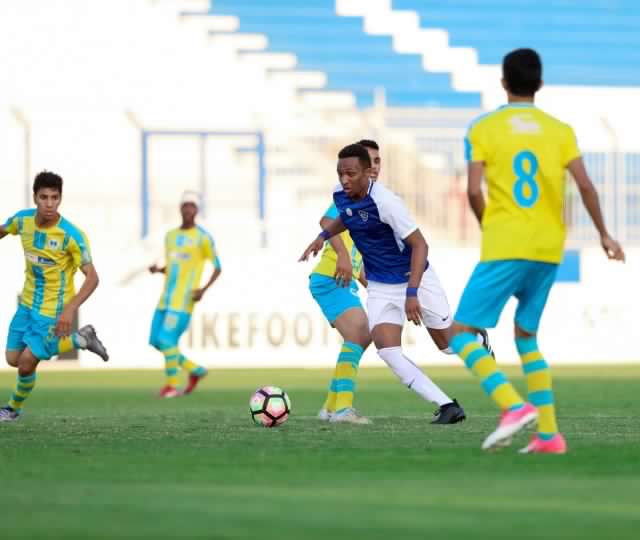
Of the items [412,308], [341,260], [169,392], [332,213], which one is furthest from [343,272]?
[169,392]

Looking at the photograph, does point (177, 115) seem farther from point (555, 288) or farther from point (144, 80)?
point (555, 288)

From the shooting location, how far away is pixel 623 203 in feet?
72.9

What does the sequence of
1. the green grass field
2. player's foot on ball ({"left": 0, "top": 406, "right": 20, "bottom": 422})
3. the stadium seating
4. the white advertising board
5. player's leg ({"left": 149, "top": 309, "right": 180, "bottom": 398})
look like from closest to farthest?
the green grass field < player's foot on ball ({"left": 0, "top": 406, "right": 20, "bottom": 422}) < player's leg ({"left": 149, "top": 309, "right": 180, "bottom": 398}) < the white advertising board < the stadium seating

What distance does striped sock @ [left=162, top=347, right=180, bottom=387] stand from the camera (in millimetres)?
15188

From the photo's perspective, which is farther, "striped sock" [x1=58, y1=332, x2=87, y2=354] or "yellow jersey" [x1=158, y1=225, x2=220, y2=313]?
"yellow jersey" [x1=158, y1=225, x2=220, y2=313]

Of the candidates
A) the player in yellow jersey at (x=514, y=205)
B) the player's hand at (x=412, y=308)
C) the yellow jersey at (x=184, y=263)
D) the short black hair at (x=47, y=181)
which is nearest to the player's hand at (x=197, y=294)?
the yellow jersey at (x=184, y=263)

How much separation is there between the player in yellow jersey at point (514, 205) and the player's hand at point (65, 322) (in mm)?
3235

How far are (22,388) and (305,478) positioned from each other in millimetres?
4682

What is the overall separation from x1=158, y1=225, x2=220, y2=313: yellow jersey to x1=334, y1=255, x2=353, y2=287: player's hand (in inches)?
235

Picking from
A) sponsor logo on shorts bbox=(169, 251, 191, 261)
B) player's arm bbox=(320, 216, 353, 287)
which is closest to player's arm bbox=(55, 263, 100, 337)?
player's arm bbox=(320, 216, 353, 287)

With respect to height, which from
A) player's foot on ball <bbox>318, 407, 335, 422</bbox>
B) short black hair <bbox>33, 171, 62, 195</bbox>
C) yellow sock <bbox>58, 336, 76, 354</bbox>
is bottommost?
player's foot on ball <bbox>318, 407, 335, 422</bbox>

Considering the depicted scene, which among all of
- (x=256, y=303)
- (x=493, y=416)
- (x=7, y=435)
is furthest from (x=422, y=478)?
(x=256, y=303)

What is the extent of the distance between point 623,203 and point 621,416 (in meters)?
11.7

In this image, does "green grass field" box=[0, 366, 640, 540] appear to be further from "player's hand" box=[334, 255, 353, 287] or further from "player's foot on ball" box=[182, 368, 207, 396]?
"player's foot on ball" box=[182, 368, 207, 396]
